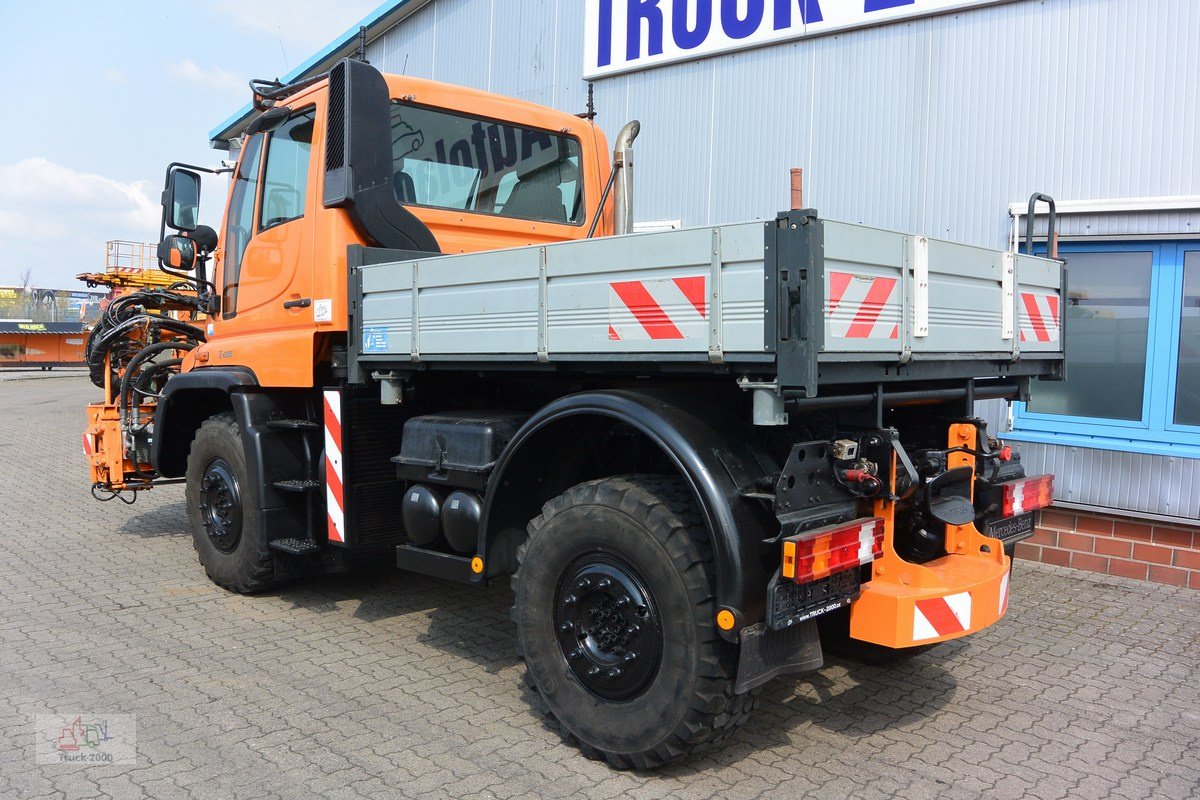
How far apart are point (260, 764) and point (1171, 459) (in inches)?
226

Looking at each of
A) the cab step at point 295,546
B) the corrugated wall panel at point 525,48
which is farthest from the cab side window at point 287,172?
the corrugated wall panel at point 525,48

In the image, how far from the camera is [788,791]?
3.30 m

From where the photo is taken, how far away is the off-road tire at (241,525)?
531 centimetres

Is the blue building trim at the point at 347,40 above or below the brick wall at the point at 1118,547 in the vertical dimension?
above

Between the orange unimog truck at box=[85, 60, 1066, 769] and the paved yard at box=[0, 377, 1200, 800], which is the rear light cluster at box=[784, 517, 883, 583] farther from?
the paved yard at box=[0, 377, 1200, 800]

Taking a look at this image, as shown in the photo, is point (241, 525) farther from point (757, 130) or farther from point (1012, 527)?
point (757, 130)

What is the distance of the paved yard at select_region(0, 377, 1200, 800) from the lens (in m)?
3.38

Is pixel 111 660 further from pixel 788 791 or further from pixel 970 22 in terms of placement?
pixel 970 22

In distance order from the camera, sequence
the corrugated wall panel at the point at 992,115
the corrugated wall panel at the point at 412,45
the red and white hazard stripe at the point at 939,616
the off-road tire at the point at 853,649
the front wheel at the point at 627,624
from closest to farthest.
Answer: the front wheel at the point at 627,624 < the red and white hazard stripe at the point at 939,616 < the off-road tire at the point at 853,649 < the corrugated wall panel at the point at 992,115 < the corrugated wall panel at the point at 412,45

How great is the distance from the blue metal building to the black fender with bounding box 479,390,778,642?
4.18 metres

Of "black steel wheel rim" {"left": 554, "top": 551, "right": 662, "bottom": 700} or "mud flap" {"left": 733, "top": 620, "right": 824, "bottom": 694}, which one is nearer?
"mud flap" {"left": 733, "top": 620, "right": 824, "bottom": 694}

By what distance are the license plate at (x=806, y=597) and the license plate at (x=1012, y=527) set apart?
1.10 m

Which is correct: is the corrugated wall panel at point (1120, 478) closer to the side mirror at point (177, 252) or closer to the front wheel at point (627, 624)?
the front wheel at point (627, 624)

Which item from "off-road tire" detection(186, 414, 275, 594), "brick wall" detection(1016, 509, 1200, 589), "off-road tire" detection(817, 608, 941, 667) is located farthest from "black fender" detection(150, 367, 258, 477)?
"brick wall" detection(1016, 509, 1200, 589)
